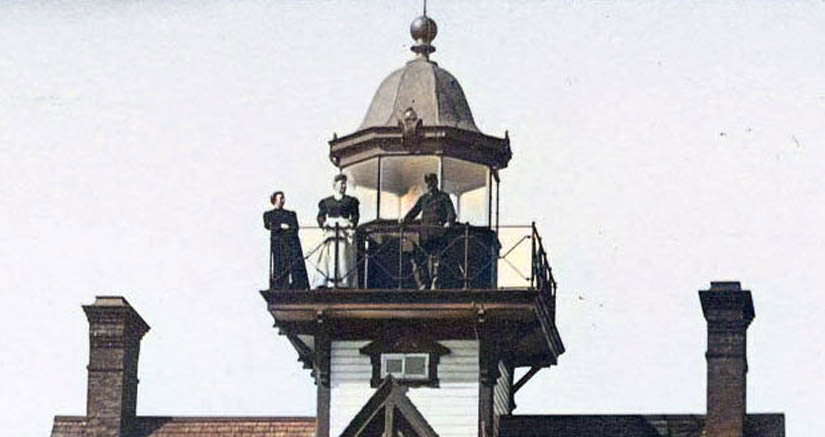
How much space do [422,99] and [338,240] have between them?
95.5 inches

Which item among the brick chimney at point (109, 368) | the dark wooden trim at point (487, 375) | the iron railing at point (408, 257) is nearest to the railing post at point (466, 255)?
the iron railing at point (408, 257)

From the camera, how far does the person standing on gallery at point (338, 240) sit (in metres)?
50.8

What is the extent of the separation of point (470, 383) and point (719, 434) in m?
3.51

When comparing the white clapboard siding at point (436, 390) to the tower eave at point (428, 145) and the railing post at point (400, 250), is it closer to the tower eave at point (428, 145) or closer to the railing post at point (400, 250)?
the railing post at point (400, 250)

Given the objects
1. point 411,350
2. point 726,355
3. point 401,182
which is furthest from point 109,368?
point 726,355

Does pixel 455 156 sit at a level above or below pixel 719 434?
above

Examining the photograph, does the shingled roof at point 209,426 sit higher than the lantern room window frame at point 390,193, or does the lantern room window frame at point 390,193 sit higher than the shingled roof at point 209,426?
the lantern room window frame at point 390,193

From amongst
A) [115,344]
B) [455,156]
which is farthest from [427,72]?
[115,344]

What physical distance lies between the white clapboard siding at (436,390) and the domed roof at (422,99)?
3141 mm

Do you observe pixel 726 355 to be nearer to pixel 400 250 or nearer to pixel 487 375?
pixel 487 375

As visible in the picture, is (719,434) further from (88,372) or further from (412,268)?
(88,372)

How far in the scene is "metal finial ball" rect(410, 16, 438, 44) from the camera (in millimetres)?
52406

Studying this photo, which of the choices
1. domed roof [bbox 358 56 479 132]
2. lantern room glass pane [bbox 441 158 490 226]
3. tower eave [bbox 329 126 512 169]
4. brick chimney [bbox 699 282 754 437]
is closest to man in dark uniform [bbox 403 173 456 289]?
tower eave [bbox 329 126 512 169]

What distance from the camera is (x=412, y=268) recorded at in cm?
5088
